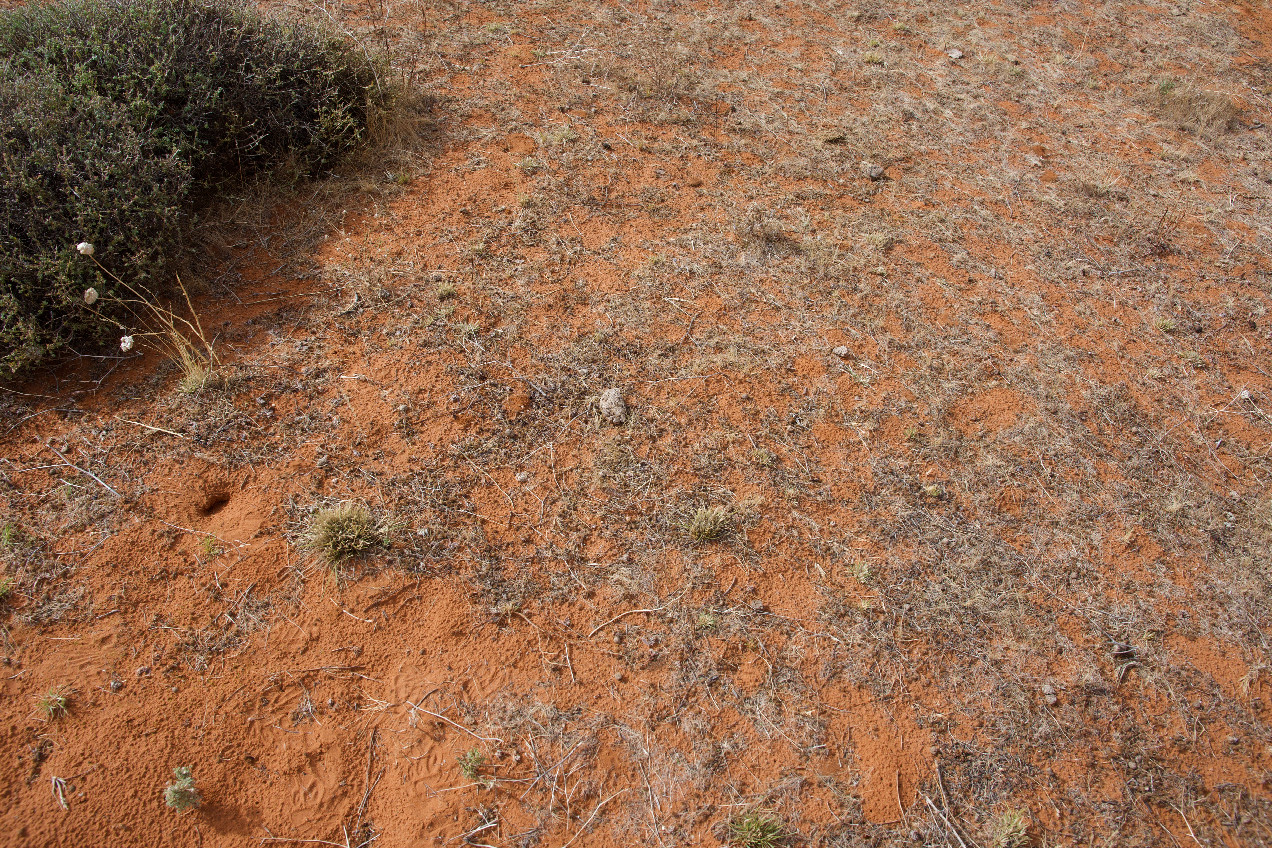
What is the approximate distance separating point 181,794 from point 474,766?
0.92m

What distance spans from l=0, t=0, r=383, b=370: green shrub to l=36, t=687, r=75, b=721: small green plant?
1.56 meters

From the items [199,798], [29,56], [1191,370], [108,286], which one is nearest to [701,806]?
[199,798]

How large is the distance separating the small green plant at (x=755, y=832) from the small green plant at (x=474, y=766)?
841 millimetres

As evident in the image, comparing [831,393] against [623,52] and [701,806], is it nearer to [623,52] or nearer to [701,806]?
[701,806]

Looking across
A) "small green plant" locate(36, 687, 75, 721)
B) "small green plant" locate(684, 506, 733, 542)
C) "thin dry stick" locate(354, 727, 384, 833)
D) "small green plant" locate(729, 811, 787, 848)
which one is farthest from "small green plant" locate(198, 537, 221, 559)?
"small green plant" locate(729, 811, 787, 848)

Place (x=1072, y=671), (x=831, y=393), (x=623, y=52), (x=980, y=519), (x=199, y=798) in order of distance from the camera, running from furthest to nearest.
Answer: (x=623, y=52), (x=831, y=393), (x=980, y=519), (x=1072, y=671), (x=199, y=798)

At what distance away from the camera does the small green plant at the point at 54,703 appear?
2488mm

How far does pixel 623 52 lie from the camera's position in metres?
6.15

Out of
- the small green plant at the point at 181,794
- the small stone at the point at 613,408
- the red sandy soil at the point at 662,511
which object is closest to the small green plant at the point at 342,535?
the red sandy soil at the point at 662,511

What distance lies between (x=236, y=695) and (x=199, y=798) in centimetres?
33

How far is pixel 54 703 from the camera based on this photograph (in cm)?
249

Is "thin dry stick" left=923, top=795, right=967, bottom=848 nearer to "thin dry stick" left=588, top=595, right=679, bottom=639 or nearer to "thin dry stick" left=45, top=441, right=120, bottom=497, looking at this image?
"thin dry stick" left=588, top=595, right=679, bottom=639

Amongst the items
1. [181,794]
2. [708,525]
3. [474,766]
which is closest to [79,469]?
[181,794]

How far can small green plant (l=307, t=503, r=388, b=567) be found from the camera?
9.69 ft
